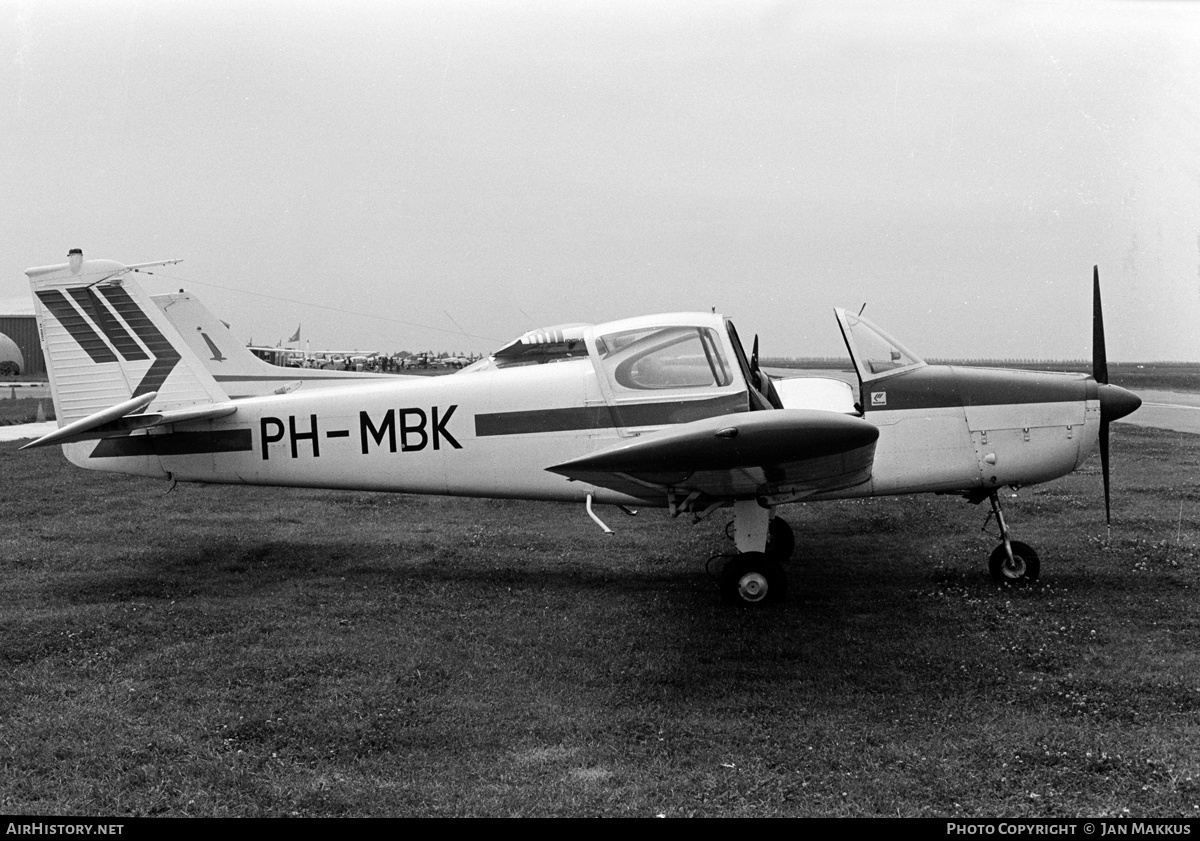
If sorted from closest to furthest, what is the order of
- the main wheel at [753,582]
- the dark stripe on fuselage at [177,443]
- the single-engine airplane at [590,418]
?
1. the main wheel at [753,582]
2. the single-engine airplane at [590,418]
3. the dark stripe on fuselage at [177,443]

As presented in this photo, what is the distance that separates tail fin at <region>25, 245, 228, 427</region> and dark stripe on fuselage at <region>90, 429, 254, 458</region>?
274mm

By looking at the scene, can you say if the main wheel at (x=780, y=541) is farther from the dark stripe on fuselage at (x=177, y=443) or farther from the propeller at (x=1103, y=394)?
the dark stripe on fuselage at (x=177, y=443)

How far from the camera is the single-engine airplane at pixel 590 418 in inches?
264

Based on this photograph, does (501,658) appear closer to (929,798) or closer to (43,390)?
(929,798)

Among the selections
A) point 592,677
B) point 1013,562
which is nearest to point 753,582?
point 592,677

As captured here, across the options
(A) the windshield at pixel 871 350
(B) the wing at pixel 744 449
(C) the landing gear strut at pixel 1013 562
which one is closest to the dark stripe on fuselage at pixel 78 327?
(B) the wing at pixel 744 449

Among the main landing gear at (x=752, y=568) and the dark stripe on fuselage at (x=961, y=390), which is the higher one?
the dark stripe on fuselage at (x=961, y=390)

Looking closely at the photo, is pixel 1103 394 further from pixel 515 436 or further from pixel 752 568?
pixel 515 436

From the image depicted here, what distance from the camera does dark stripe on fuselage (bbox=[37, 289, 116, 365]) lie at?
792cm

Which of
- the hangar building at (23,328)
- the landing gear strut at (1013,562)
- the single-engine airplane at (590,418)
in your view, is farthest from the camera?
the hangar building at (23,328)

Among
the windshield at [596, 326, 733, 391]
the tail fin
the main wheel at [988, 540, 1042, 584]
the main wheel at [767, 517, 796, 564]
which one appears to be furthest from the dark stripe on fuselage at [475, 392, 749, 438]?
the tail fin

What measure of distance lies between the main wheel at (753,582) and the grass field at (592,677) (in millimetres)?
227

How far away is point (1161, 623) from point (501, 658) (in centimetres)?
429

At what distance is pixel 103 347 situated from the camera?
7988 millimetres
